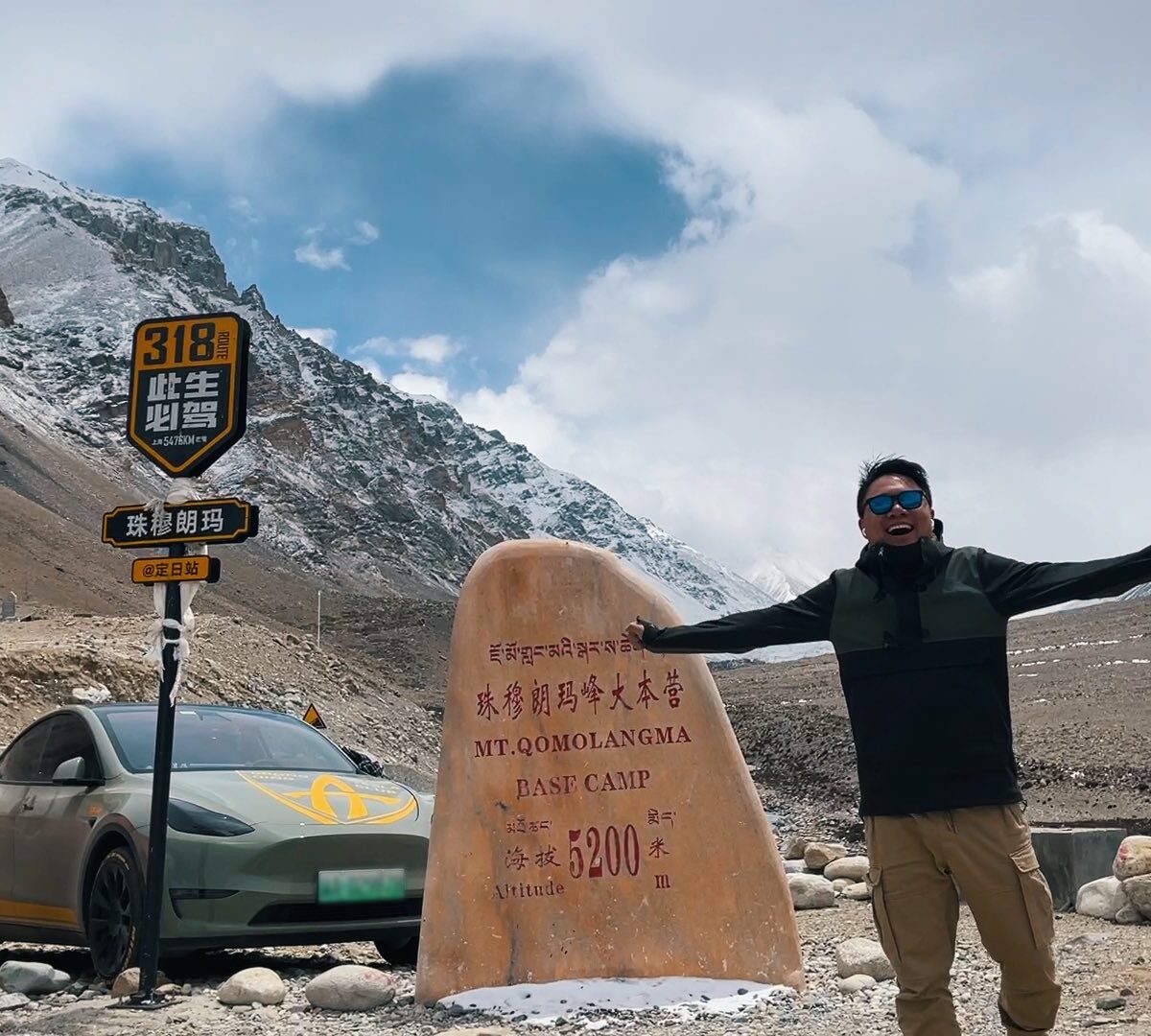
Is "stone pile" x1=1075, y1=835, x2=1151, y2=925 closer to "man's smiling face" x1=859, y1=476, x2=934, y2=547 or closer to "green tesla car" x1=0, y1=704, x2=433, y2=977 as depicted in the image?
"green tesla car" x1=0, y1=704, x2=433, y2=977

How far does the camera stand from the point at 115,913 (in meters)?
6.11

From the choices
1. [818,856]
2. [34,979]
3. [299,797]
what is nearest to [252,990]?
[299,797]

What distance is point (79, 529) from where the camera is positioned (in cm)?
7456

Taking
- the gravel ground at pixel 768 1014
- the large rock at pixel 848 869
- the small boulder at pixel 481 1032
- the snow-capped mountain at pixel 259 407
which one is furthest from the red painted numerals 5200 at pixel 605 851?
the snow-capped mountain at pixel 259 407

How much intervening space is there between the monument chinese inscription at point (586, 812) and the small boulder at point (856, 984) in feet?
0.75

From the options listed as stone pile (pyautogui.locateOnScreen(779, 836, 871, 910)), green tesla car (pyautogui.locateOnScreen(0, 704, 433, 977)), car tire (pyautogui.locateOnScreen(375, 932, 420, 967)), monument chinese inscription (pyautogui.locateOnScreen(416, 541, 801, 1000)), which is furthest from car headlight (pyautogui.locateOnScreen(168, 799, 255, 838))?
stone pile (pyautogui.locateOnScreen(779, 836, 871, 910))

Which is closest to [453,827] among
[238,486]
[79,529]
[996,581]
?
[996,581]

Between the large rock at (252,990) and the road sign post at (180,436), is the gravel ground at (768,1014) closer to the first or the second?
the large rock at (252,990)

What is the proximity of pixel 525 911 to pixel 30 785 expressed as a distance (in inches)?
116

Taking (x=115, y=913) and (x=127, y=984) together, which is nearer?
(x=127, y=984)

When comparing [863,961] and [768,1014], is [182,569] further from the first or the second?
[863,961]

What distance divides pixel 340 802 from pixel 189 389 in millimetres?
2131

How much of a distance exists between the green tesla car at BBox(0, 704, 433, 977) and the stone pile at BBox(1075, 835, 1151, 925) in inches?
149

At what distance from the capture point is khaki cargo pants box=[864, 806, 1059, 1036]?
3.35 metres
